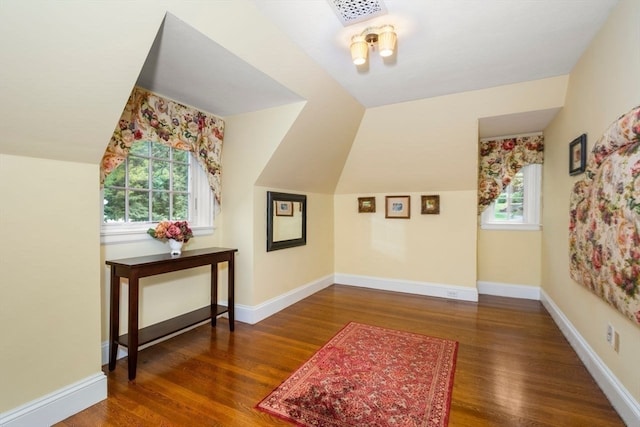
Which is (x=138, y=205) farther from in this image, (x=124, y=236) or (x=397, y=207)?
(x=397, y=207)

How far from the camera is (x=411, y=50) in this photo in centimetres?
231

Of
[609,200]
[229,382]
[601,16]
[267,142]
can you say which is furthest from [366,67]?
[229,382]

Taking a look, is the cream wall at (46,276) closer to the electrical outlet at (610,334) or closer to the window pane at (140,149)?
the window pane at (140,149)

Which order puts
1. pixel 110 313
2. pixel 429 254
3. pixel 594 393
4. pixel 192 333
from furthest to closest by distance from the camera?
1. pixel 429 254
2. pixel 192 333
3. pixel 110 313
4. pixel 594 393

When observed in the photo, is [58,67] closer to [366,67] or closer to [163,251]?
[163,251]

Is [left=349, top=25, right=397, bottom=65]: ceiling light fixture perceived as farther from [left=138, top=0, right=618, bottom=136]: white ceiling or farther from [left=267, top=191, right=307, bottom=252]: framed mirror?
[left=267, top=191, right=307, bottom=252]: framed mirror

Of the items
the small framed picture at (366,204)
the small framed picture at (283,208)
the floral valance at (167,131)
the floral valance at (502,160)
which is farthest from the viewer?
the small framed picture at (366,204)

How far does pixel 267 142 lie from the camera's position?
3004 millimetres

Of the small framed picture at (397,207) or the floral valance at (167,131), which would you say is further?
the small framed picture at (397,207)

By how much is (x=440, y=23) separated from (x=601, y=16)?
1.02 m

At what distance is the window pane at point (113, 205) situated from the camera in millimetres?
2357

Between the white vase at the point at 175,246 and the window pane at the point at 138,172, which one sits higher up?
the window pane at the point at 138,172

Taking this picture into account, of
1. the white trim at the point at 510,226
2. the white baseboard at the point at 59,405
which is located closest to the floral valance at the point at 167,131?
the white baseboard at the point at 59,405

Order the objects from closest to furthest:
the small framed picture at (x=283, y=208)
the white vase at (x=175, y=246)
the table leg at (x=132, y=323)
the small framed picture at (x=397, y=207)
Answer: the table leg at (x=132, y=323) < the white vase at (x=175, y=246) < the small framed picture at (x=283, y=208) < the small framed picture at (x=397, y=207)
